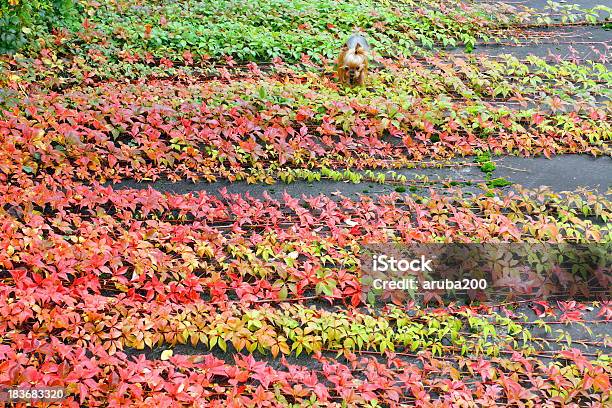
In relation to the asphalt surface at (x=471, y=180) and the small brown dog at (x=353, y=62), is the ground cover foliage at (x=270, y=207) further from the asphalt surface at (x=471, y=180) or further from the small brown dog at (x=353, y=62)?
the small brown dog at (x=353, y=62)

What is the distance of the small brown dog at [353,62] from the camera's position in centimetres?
641

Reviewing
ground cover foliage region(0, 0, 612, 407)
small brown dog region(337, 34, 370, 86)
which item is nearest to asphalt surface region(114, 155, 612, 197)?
ground cover foliage region(0, 0, 612, 407)

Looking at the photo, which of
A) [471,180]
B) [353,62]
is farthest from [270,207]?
[353,62]

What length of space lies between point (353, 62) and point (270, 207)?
203 cm

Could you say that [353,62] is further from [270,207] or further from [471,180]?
[270,207]

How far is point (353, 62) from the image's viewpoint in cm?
642

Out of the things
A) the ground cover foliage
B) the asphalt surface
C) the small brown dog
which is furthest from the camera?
the small brown dog

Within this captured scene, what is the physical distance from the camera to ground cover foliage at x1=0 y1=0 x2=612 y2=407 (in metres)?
3.87

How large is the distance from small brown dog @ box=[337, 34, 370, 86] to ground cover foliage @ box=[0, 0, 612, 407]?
0.57 ft

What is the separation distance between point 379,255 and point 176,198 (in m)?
1.51

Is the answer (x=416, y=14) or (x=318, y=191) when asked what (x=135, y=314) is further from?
(x=416, y=14)

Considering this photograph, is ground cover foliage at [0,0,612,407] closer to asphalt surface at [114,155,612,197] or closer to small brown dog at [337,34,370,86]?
asphalt surface at [114,155,612,197]

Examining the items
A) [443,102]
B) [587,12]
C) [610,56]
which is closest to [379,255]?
[443,102]

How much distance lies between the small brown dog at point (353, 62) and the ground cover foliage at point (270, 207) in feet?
0.57
